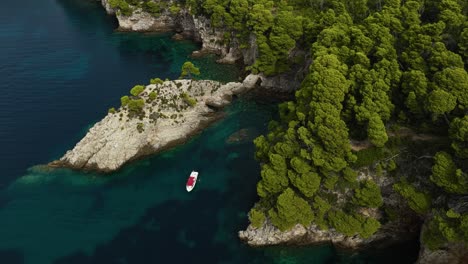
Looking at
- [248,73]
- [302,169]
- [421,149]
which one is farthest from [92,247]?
[248,73]

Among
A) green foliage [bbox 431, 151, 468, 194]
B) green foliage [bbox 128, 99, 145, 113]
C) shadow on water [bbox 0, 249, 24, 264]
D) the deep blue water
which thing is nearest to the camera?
green foliage [bbox 431, 151, 468, 194]

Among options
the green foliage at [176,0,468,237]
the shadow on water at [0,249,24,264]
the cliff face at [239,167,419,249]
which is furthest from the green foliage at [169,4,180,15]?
the shadow on water at [0,249,24,264]

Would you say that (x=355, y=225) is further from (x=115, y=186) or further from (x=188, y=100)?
(x=188, y=100)

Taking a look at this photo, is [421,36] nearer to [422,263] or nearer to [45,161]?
[422,263]

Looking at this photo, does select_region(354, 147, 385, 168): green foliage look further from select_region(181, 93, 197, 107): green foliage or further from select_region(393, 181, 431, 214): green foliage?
select_region(181, 93, 197, 107): green foliage

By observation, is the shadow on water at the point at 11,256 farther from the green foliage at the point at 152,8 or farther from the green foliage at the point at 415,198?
the green foliage at the point at 152,8

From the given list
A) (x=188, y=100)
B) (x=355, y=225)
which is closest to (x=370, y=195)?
(x=355, y=225)

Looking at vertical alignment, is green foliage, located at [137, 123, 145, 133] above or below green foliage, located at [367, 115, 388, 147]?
below
